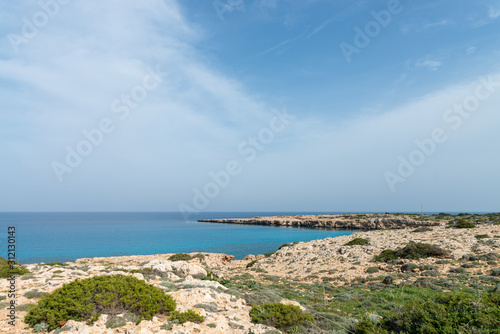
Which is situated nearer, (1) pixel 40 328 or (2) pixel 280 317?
(1) pixel 40 328

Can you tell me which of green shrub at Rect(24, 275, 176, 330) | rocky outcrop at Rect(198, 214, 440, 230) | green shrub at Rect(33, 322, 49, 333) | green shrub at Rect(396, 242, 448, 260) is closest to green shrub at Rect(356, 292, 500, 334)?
green shrub at Rect(24, 275, 176, 330)

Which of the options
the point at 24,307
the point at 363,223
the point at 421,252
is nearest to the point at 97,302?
the point at 24,307

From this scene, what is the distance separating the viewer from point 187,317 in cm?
769

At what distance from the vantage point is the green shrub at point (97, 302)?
717 cm

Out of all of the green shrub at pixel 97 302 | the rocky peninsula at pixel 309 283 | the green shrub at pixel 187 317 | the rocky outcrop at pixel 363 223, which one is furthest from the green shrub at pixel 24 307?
the rocky outcrop at pixel 363 223

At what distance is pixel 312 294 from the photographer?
47.1ft

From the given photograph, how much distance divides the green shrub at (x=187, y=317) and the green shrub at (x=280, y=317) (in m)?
1.67

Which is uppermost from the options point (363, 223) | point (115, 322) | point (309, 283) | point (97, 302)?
point (97, 302)

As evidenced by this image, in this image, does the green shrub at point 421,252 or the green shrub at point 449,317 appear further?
the green shrub at point 421,252

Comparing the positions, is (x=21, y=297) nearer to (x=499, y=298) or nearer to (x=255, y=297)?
(x=255, y=297)

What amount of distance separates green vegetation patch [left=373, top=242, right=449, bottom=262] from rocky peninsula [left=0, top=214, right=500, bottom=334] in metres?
0.07

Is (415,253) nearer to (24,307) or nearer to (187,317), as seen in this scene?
(187,317)

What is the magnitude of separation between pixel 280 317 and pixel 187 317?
2.79m

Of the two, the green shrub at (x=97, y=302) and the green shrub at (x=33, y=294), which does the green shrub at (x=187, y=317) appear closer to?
the green shrub at (x=97, y=302)
